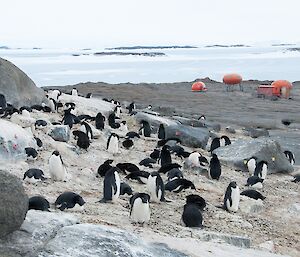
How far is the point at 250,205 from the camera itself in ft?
35.3

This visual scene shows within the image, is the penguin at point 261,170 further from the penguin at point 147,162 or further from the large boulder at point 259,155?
the penguin at point 147,162

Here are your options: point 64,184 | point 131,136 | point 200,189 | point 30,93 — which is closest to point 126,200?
point 64,184

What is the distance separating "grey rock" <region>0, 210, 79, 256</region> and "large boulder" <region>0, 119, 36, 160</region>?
4817 mm

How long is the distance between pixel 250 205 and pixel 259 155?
4.14 metres

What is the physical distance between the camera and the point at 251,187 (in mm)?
12570

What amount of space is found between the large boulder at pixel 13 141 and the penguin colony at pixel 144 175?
0.19m

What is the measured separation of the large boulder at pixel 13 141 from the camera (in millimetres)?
10664

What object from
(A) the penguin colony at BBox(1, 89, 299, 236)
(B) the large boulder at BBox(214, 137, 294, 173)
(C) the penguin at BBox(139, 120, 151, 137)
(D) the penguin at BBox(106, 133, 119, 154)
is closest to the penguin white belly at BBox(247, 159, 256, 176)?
(A) the penguin colony at BBox(1, 89, 299, 236)

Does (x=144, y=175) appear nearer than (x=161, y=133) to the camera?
Yes

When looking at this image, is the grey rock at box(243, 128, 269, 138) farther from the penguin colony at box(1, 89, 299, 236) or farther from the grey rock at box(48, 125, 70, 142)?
the grey rock at box(48, 125, 70, 142)

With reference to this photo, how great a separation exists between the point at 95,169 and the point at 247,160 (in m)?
4.43

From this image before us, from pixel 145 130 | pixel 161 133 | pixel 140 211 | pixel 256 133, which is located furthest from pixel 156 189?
pixel 256 133

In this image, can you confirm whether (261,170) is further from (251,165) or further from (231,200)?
(231,200)

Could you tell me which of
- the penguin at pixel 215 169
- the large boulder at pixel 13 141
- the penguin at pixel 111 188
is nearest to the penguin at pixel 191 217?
the penguin at pixel 111 188
